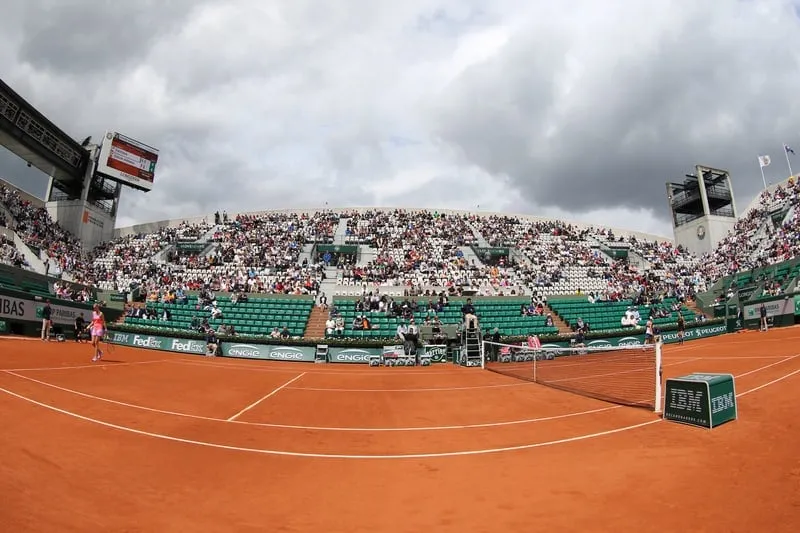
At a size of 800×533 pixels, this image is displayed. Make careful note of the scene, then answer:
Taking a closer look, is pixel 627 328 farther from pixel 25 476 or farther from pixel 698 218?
pixel 25 476

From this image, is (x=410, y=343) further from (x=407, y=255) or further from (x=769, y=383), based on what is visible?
(x=407, y=255)

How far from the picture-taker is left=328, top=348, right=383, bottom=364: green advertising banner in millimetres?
24766

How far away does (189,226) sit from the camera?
47.7 m

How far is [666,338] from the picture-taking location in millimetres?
30219

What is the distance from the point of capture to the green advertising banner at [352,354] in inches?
975

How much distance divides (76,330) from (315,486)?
88.6 feet

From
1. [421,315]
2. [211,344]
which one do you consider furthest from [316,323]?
[421,315]

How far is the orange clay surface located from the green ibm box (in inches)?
10.4

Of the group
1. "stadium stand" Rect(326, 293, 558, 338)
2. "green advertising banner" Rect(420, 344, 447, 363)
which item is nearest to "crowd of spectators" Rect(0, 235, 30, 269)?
"stadium stand" Rect(326, 293, 558, 338)

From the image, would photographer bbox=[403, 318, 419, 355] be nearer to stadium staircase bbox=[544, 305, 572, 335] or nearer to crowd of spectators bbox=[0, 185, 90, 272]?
stadium staircase bbox=[544, 305, 572, 335]

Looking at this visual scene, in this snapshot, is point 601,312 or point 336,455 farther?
point 601,312

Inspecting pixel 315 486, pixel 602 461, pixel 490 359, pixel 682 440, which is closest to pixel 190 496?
pixel 315 486

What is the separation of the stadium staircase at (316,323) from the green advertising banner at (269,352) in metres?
4.12

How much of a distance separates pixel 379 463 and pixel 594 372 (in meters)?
14.2
